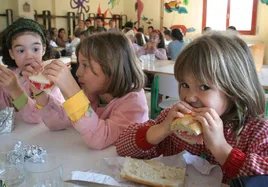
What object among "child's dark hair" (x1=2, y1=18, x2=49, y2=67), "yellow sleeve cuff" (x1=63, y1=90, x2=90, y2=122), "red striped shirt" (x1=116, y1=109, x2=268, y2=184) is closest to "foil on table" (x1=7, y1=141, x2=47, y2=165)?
"yellow sleeve cuff" (x1=63, y1=90, x2=90, y2=122)

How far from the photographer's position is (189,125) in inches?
37.9

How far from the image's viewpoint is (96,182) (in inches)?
34.4

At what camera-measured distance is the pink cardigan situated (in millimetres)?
1198

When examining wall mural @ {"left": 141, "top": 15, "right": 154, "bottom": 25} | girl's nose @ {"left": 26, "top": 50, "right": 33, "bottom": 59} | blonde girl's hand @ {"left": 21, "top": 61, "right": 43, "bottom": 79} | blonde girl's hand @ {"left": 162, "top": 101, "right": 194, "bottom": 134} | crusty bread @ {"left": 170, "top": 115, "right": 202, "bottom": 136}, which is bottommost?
crusty bread @ {"left": 170, "top": 115, "right": 202, "bottom": 136}

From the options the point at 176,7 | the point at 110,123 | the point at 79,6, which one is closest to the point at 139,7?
the point at 176,7

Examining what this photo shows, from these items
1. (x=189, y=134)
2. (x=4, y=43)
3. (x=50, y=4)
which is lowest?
(x=189, y=134)

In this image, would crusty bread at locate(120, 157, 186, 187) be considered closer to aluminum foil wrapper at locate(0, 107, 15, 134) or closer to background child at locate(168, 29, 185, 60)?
aluminum foil wrapper at locate(0, 107, 15, 134)

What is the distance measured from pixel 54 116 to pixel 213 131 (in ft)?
2.46

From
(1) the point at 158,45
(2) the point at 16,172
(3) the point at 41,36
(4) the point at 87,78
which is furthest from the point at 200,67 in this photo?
(1) the point at 158,45

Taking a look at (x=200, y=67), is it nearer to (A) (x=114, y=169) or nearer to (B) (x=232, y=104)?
(B) (x=232, y=104)

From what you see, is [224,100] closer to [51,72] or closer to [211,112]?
[211,112]

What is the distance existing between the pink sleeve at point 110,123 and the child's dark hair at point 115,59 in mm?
90

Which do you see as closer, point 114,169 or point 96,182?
point 96,182

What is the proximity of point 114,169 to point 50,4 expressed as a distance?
8662 mm
